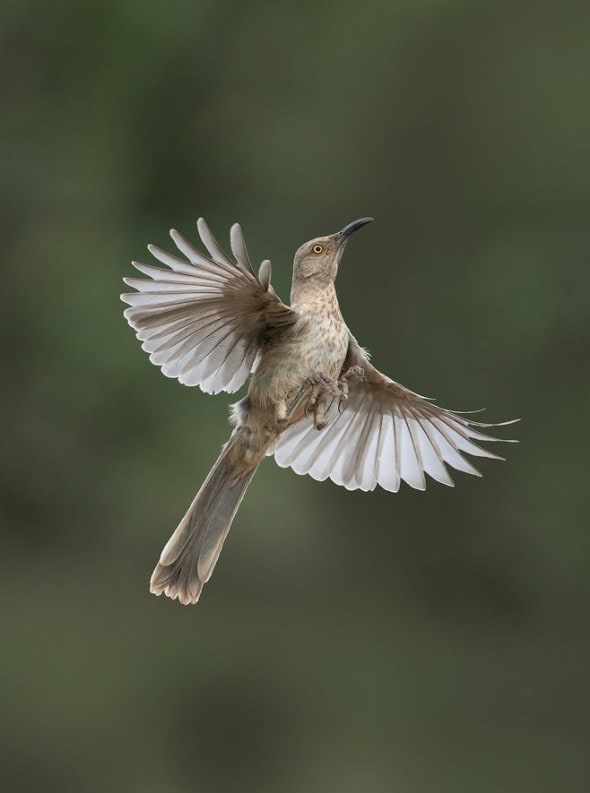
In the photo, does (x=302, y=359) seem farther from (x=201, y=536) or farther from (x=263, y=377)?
(x=201, y=536)

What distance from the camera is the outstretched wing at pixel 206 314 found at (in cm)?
339

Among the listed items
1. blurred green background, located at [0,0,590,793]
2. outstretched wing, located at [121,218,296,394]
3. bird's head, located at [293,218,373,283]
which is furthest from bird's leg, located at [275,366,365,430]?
blurred green background, located at [0,0,590,793]

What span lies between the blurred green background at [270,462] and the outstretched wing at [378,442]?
4773 mm

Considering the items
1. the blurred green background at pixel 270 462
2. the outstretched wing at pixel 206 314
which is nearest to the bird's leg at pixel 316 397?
the outstretched wing at pixel 206 314

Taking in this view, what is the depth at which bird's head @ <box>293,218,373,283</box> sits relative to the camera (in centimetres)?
396

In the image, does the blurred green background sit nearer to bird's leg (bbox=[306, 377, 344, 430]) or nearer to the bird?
the bird

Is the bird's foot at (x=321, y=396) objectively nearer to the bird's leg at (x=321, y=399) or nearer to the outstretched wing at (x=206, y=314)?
the bird's leg at (x=321, y=399)

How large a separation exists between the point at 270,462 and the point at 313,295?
18.7 ft

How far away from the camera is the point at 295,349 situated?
364 cm

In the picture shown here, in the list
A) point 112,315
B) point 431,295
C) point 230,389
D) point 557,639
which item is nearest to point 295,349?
point 230,389

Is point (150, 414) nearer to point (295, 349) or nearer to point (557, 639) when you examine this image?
point (557, 639)

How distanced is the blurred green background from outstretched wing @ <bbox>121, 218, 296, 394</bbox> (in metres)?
5.33

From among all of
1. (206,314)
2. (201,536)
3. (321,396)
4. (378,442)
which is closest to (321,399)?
(321,396)

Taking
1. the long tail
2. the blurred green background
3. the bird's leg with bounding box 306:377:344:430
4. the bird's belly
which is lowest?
the long tail
